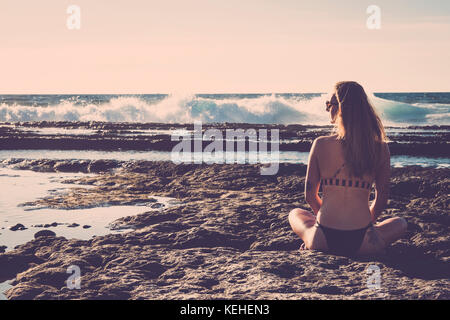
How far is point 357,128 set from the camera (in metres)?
4.13

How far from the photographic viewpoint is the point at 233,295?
12.3ft

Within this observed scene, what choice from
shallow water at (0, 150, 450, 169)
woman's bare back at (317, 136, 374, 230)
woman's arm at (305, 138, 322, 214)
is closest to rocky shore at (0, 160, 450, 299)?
woman's bare back at (317, 136, 374, 230)

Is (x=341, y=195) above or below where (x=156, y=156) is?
above

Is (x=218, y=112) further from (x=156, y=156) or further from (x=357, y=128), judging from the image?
(x=357, y=128)

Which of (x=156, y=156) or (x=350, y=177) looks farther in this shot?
A: (x=156, y=156)

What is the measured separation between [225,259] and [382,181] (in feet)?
5.23

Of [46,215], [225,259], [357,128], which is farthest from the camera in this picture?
[46,215]

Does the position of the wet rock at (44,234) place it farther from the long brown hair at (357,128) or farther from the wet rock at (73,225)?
the long brown hair at (357,128)

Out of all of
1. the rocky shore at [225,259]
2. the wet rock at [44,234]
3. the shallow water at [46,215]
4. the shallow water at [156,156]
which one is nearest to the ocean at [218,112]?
the shallow water at [156,156]

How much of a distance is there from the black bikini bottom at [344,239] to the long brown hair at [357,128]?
517 mm

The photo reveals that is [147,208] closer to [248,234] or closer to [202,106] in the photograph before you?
[248,234]

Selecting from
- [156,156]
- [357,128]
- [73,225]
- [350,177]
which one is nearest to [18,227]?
[73,225]

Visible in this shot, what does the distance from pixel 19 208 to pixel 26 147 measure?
42.1 ft
